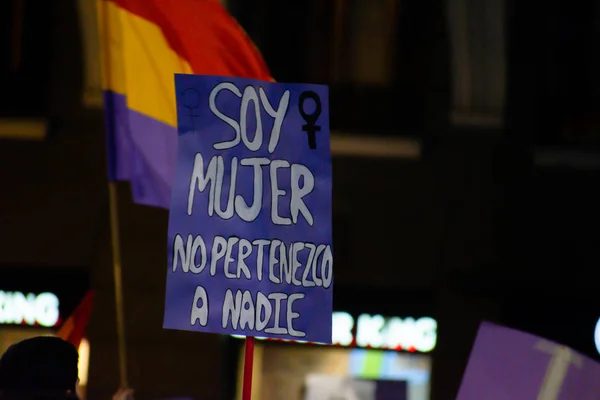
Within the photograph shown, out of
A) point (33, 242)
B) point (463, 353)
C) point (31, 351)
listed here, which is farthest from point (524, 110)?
point (31, 351)

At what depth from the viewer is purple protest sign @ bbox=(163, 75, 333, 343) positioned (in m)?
3.22

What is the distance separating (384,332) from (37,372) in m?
4.23

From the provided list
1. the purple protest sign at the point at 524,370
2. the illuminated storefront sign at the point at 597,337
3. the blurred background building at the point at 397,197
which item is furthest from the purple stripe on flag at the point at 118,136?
the illuminated storefront sign at the point at 597,337

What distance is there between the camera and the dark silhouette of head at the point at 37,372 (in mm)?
2643

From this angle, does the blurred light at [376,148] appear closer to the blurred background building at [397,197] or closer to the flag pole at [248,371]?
the blurred background building at [397,197]

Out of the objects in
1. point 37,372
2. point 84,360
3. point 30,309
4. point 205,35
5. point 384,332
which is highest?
point 205,35

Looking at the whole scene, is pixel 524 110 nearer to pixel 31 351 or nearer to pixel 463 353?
pixel 463 353

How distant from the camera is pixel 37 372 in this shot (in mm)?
2678

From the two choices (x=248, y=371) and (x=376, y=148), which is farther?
(x=376, y=148)

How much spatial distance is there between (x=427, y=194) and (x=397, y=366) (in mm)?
1430

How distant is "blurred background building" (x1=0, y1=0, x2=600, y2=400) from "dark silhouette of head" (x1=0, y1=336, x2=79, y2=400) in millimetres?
3911

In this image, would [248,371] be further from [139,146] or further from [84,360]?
[84,360]

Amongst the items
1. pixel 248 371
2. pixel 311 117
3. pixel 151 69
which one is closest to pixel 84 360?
pixel 151 69

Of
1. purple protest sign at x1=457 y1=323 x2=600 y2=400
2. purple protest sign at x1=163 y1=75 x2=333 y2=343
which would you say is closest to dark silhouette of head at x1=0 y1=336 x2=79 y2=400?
Result: purple protest sign at x1=163 y1=75 x2=333 y2=343
